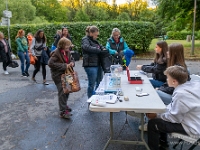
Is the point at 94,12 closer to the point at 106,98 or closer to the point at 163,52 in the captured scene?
the point at 163,52

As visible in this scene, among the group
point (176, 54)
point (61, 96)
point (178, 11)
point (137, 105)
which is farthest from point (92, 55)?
point (178, 11)

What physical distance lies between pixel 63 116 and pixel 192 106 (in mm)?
2481

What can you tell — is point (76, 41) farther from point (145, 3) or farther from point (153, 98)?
point (145, 3)

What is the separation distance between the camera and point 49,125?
391 cm

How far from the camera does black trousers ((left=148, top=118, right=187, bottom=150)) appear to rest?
2.44 metres

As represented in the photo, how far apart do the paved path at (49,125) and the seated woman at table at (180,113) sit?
0.57m

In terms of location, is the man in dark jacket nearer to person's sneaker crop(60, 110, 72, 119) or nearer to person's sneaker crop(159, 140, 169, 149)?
person's sneaker crop(60, 110, 72, 119)

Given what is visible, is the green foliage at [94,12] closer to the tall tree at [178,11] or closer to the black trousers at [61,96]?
the tall tree at [178,11]

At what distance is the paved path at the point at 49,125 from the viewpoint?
324 cm

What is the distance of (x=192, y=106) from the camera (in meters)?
2.28

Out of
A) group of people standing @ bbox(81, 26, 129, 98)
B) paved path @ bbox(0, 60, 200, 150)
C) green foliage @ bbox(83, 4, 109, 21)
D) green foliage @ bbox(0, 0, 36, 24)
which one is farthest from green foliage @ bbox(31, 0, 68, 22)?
group of people standing @ bbox(81, 26, 129, 98)

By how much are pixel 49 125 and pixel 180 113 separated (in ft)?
7.67

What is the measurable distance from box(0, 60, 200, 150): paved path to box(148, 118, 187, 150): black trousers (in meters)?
0.45

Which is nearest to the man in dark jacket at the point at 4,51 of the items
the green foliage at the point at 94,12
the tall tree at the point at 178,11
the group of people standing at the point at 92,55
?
the group of people standing at the point at 92,55
